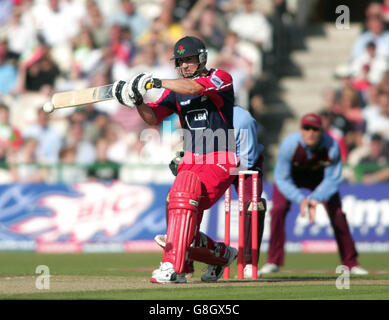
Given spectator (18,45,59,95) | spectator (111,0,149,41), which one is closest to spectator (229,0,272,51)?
spectator (111,0,149,41)

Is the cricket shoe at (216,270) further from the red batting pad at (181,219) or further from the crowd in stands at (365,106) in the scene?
the crowd in stands at (365,106)

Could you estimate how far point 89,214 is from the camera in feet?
55.1

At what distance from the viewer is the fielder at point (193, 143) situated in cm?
787

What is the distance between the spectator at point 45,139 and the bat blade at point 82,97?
9.70 meters

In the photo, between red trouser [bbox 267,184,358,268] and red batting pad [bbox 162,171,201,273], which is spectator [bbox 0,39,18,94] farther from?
red batting pad [bbox 162,171,201,273]

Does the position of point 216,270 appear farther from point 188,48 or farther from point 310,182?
point 310,182

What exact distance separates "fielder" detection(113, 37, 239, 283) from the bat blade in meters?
0.15

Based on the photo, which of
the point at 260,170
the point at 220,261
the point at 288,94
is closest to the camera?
the point at 220,261

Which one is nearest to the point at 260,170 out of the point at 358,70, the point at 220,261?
the point at 220,261

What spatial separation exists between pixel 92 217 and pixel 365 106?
19.4ft
